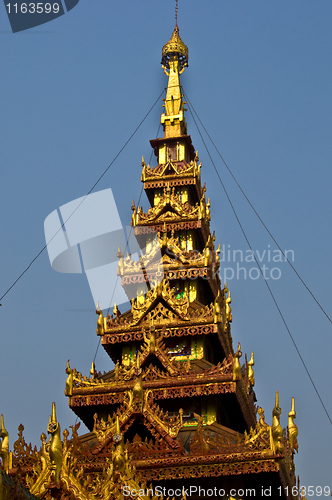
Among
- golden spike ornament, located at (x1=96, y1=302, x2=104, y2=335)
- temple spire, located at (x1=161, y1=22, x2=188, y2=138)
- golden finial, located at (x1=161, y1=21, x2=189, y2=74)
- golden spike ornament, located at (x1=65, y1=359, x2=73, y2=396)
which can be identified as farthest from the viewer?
golden finial, located at (x1=161, y1=21, x2=189, y2=74)

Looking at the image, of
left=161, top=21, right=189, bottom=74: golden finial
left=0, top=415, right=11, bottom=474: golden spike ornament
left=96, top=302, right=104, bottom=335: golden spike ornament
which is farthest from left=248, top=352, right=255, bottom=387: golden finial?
left=161, top=21, right=189, bottom=74: golden finial

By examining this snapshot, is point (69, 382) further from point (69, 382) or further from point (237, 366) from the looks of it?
point (237, 366)

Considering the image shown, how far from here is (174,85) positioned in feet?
117

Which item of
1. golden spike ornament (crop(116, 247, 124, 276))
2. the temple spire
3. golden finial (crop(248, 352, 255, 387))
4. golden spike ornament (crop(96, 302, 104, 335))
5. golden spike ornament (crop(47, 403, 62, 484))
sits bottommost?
golden spike ornament (crop(47, 403, 62, 484))

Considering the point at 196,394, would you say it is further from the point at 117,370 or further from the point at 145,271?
the point at 145,271

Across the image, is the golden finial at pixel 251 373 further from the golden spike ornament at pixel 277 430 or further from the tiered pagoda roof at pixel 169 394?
the golden spike ornament at pixel 277 430

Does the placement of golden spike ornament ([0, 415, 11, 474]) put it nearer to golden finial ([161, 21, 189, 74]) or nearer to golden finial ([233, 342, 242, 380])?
golden finial ([233, 342, 242, 380])

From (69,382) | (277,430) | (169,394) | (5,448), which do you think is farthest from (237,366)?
(5,448)

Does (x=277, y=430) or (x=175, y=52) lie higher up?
(x=175, y=52)

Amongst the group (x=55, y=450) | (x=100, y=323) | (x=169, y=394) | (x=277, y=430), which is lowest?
(x=55, y=450)

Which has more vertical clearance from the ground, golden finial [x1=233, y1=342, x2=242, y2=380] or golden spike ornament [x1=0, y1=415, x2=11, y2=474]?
golden finial [x1=233, y1=342, x2=242, y2=380]

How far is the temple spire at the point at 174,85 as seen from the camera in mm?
33844

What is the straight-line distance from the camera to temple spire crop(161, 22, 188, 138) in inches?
1332

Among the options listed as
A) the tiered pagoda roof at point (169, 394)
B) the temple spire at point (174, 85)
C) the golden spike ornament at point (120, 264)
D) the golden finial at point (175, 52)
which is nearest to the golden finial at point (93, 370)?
the tiered pagoda roof at point (169, 394)
